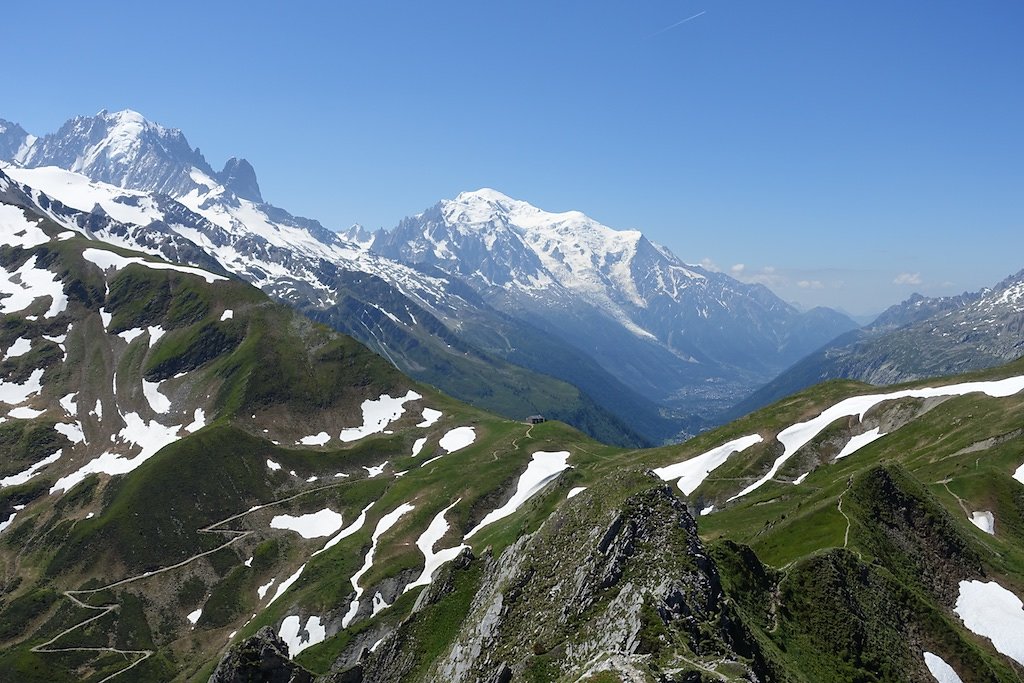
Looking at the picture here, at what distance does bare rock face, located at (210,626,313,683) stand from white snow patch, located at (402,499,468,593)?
69913mm

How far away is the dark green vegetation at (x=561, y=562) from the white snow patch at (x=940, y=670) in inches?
39.3

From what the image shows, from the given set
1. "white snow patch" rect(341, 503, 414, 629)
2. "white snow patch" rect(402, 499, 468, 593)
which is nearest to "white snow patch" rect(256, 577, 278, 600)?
"white snow patch" rect(341, 503, 414, 629)

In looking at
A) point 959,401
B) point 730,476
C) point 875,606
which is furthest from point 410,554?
point 959,401

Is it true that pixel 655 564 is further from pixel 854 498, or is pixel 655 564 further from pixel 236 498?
pixel 236 498

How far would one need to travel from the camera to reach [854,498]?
247 ft

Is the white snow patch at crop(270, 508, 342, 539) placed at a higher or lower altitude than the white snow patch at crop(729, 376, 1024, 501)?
higher

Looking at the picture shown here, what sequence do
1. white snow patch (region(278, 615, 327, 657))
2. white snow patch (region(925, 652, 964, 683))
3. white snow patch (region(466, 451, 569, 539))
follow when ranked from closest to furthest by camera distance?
white snow patch (region(925, 652, 964, 683))
white snow patch (region(278, 615, 327, 657))
white snow patch (region(466, 451, 569, 539))

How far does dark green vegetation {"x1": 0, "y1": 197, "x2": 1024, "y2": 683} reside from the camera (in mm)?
45000

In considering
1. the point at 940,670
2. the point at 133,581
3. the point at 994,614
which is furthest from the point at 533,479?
the point at 940,670

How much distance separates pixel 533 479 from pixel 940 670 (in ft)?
402

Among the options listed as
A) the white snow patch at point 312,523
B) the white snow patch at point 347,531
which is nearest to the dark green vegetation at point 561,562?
the white snow patch at point 312,523

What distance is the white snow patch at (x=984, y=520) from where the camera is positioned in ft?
269

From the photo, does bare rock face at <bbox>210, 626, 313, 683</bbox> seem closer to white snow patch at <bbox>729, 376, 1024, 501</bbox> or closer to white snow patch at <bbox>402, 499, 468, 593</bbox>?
white snow patch at <bbox>402, 499, 468, 593</bbox>

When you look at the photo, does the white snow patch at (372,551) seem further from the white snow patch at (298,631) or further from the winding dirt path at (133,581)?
the winding dirt path at (133,581)
